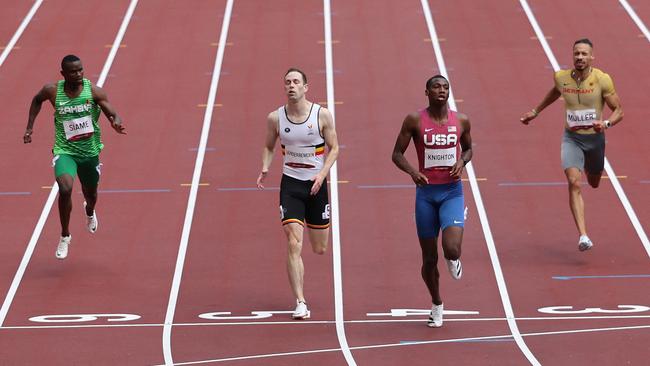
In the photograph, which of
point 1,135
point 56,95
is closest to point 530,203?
point 56,95

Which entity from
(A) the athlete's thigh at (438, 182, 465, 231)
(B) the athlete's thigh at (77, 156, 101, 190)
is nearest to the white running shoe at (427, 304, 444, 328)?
(A) the athlete's thigh at (438, 182, 465, 231)

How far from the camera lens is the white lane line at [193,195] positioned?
1200 cm

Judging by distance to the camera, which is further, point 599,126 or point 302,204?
point 599,126

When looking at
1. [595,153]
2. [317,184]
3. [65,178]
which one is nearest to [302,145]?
[317,184]

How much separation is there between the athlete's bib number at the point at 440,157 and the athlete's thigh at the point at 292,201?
3.84 ft

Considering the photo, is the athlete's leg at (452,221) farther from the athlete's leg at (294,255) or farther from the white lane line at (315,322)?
the athlete's leg at (294,255)

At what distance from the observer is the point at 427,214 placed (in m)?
11.8

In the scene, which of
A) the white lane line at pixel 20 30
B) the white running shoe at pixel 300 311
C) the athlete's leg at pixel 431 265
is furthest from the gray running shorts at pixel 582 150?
the white lane line at pixel 20 30

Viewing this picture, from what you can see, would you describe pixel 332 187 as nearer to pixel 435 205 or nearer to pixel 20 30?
pixel 435 205

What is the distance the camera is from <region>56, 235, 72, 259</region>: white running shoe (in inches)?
Result: 545

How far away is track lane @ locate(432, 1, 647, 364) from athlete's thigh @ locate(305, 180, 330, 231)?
1.89 m

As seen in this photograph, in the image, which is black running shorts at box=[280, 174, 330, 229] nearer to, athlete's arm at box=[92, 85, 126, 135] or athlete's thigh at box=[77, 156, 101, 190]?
athlete's arm at box=[92, 85, 126, 135]

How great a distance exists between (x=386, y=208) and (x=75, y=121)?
3954mm

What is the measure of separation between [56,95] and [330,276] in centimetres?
316
